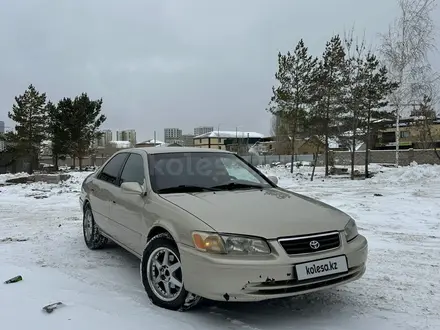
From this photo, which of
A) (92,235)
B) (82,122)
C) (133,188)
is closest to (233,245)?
(133,188)

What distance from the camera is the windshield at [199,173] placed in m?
4.12

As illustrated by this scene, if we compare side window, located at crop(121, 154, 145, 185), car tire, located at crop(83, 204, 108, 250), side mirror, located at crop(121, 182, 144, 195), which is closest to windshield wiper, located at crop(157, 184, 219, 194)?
side mirror, located at crop(121, 182, 144, 195)

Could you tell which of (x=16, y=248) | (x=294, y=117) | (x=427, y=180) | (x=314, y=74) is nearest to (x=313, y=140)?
(x=294, y=117)

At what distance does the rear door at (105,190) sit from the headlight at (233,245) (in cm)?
205

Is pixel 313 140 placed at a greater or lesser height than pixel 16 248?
greater

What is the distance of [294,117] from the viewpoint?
84.1 ft

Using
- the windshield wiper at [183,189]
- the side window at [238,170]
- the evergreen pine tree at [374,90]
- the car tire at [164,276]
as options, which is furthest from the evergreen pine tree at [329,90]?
the car tire at [164,276]

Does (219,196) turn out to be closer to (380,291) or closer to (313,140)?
(380,291)

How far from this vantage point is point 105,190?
5098mm

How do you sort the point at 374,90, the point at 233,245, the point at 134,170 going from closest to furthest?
1. the point at 233,245
2. the point at 134,170
3. the point at 374,90

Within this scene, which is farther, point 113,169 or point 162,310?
point 113,169

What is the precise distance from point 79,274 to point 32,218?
453cm

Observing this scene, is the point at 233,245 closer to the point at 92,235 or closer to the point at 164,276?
the point at 164,276

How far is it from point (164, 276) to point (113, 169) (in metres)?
2.21
